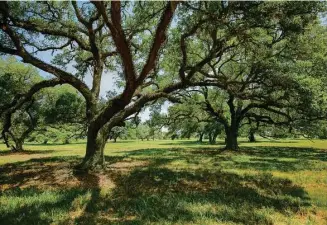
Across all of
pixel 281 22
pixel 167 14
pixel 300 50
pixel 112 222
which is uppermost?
pixel 300 50

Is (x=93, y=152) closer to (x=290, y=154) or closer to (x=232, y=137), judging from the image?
(x=232, y=137)

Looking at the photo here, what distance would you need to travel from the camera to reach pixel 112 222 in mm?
7875

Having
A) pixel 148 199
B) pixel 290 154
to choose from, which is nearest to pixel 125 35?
pixel 148 199

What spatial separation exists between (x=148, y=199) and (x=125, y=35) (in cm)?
537

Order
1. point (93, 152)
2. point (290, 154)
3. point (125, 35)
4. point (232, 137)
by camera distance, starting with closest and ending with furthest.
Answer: point (125, 35) < point (93, 152) < point (290, 154) < point (232, 137)

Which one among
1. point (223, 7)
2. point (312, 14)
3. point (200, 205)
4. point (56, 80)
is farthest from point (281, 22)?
point (56, 80)

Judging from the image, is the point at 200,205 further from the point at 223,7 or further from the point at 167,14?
the point at 223,7

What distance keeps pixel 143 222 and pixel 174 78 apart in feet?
87.3

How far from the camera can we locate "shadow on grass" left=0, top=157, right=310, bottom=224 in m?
8.26

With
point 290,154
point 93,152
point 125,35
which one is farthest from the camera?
point 290,154

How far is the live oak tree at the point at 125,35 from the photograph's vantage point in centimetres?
1060

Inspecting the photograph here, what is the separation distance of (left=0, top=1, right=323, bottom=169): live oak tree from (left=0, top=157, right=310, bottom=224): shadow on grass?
3.41 meters

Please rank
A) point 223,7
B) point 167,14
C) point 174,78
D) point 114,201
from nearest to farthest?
1. point 167,14
2. point 114,201
3. point 223,7
4. point 174,78

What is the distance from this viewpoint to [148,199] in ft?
33.4
